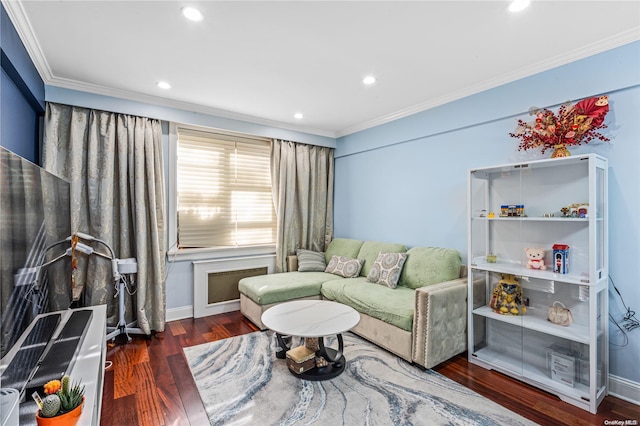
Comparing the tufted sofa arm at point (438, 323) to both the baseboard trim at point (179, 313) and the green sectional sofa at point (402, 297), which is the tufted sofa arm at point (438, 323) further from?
the baseboard trim at point (179, 313)

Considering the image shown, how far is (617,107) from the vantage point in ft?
7.10

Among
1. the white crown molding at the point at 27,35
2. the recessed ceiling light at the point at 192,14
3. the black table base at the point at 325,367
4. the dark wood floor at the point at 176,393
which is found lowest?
the dark wood floor at the point at 176,393

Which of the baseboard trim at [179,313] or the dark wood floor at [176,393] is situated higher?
the baseboard trim at [179,313]

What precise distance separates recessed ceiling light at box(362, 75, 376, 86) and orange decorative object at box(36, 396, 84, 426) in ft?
9.41

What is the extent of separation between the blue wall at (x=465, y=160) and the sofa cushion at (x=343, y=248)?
0.69 feet

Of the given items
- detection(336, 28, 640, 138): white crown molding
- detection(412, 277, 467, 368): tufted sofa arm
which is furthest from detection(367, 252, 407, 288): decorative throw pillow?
detection(336, 28, 640, 138): white crown molding

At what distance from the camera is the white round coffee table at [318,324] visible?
2262 mm

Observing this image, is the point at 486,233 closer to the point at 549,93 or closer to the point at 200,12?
the point at 549,93

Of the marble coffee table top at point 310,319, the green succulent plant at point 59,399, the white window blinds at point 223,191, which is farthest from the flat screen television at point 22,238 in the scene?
the white window blinds at point 223,191

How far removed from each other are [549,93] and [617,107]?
45 centimetres

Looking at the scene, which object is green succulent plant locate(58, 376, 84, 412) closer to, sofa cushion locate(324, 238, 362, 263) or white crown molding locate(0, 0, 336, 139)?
white crown molding locate(0, 0, 336, 139)

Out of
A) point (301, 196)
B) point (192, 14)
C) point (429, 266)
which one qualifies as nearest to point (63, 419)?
point (192, 14)

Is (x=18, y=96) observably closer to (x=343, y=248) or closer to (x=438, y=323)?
(x=343, y=248)

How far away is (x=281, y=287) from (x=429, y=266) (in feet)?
5.20
